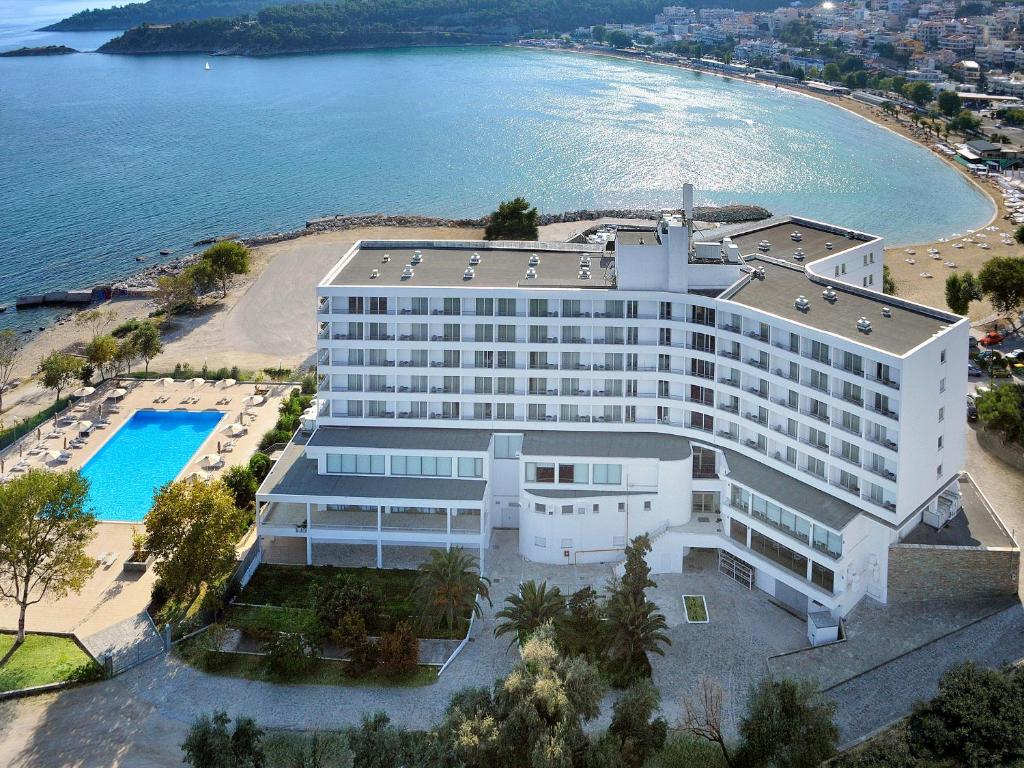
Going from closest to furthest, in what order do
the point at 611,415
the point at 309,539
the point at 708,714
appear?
the point at 708,714
the point at 309,539
the point at 611,415

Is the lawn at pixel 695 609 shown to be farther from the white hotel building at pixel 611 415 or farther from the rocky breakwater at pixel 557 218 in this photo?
the rocky breakwater at pixel 557 218

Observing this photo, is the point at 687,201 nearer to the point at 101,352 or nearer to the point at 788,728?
the point at 788,728

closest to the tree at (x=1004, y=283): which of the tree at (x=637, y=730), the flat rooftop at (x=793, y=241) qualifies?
the flat rooftop at (x=793, y=241)

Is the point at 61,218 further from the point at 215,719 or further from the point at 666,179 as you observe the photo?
the point at 215,719

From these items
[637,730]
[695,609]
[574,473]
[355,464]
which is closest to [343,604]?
[355,464]

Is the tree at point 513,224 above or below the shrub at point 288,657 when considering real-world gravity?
above

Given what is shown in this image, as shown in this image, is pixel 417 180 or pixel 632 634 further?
pixel 417 180
